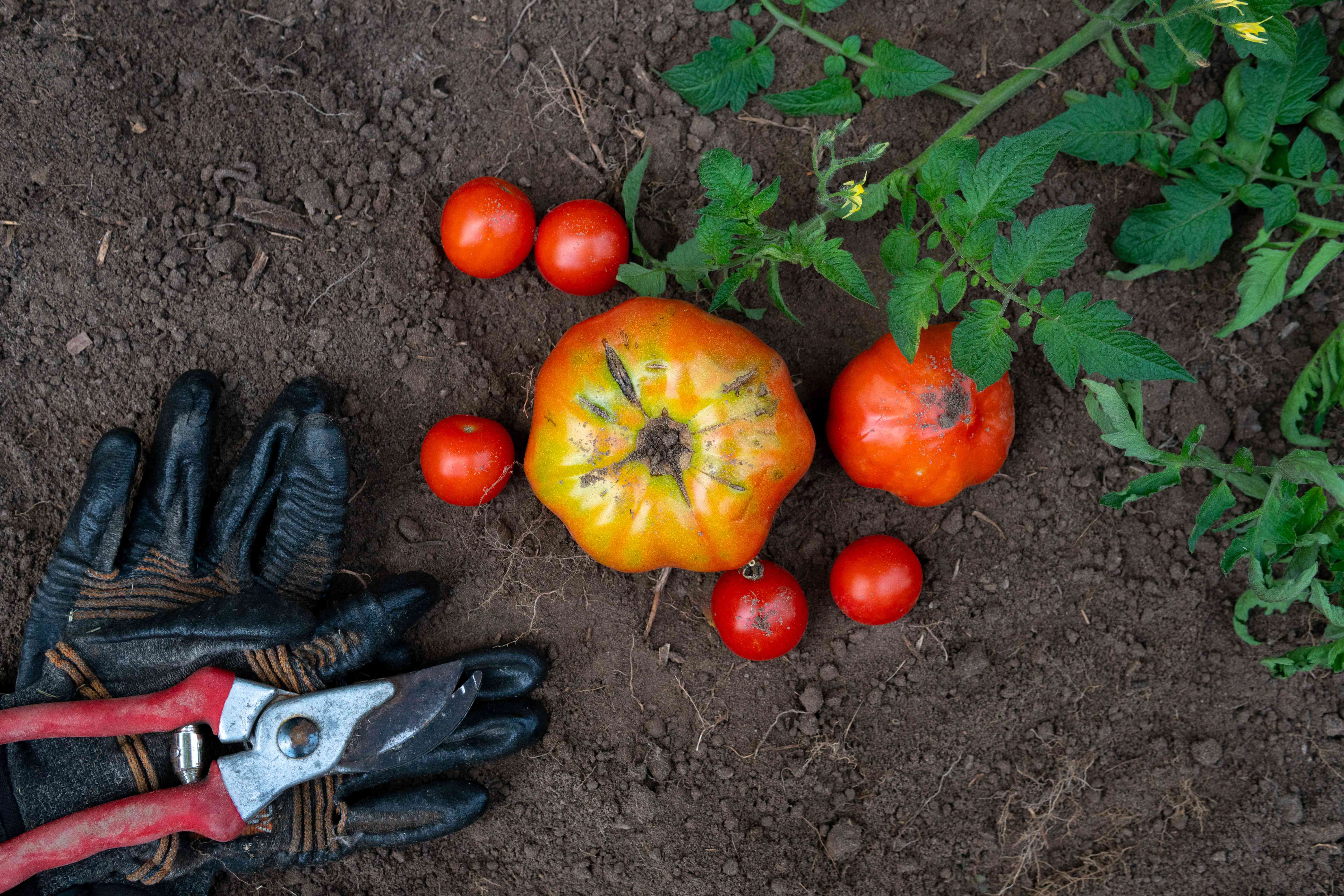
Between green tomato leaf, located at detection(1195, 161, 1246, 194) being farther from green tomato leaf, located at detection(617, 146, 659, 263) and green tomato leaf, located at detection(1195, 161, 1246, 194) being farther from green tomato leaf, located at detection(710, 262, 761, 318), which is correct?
green tomato leaf, located at detection(617, 146, 659, 263)

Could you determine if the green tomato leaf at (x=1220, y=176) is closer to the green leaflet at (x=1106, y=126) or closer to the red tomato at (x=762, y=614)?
the green leaflet at (x=1106, y=126)

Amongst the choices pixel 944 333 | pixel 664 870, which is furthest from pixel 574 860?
pixel 944 333

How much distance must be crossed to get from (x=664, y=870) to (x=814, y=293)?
1.68m

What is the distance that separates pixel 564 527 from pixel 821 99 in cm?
134

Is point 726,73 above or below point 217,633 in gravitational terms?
above

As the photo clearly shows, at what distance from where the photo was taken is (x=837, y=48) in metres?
2.36

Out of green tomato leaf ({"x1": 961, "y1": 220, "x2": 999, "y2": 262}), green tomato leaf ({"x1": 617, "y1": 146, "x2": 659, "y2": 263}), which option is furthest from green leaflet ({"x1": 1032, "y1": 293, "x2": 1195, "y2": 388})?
green tomato leaf ({"x1": 617, "y1": 146, "x2": 659, "y2": 263})

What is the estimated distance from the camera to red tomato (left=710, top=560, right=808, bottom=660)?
232 cm

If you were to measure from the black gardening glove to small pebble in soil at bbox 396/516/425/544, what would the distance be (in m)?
0.13

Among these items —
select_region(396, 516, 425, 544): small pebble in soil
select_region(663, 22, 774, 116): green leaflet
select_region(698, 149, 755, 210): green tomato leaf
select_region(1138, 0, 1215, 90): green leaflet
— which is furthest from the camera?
select_region(396, 516, 425, 544): small pebble in soil

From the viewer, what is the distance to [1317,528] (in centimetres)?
212

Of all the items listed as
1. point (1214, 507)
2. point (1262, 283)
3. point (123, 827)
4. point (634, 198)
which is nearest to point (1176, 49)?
point (1262, 283)

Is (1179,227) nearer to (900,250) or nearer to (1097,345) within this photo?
(1097,345)

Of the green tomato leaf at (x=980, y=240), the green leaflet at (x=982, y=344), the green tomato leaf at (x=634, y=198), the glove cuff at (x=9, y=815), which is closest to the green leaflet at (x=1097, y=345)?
the green leaflet at (x=982, y=344)
